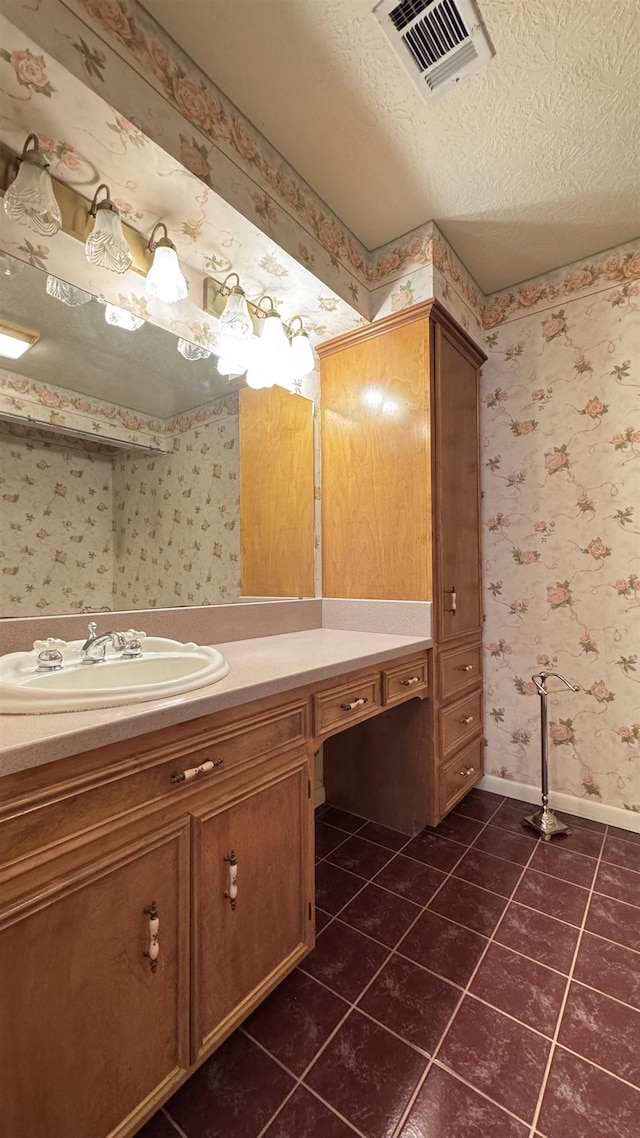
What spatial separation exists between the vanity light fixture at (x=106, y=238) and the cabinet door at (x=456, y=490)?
1.15m

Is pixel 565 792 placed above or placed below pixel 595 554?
below

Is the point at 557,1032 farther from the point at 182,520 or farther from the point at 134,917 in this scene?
the point at 182,520

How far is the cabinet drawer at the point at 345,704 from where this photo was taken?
1217 mm

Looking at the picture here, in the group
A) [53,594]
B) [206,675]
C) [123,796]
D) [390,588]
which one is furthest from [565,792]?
[53,594]

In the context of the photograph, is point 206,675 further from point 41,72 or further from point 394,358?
point 394,358

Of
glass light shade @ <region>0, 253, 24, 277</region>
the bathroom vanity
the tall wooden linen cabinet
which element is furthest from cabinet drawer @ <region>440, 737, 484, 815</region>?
glass light shade @ <region>0, 253, 24, 277</region>

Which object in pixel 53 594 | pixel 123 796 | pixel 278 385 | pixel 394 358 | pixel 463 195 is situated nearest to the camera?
pixel 123 796

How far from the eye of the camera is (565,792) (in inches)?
78.9

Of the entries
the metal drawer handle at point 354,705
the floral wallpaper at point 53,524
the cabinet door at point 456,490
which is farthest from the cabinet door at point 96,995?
the cabinet door at point 456,490

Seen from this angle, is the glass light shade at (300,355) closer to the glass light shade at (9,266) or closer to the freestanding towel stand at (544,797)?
the glass light shade at (9,266)

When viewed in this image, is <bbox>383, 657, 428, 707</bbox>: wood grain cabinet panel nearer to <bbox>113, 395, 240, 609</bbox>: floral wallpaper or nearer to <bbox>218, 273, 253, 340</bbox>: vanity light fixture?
<bbox>113, 395, 240, 609</bbox>: floral wallpaper

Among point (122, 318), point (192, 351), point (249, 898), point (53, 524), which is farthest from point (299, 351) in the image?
point (249, 898)

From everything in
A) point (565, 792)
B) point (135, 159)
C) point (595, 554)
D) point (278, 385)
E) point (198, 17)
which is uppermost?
point (198, 17)

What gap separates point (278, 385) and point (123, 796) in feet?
5.49
